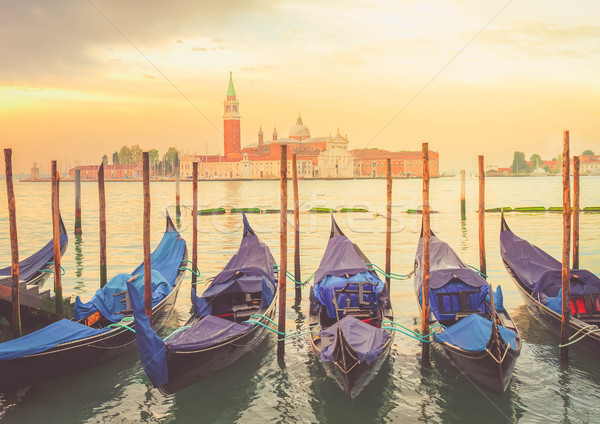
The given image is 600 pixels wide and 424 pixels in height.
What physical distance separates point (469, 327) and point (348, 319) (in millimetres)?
1067

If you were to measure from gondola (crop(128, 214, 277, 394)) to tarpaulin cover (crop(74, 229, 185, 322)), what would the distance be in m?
0.71

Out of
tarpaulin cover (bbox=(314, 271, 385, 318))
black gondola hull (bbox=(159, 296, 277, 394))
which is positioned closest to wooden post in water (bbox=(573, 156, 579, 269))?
tarpaulin cover (bbox=(314, 271, 385, 318))

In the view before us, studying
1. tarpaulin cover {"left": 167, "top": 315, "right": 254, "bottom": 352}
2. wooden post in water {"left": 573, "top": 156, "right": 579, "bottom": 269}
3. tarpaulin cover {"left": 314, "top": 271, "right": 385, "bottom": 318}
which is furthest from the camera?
wooden post in water {"left": 573, "top": 156, "right": 579, "bottom": 269}

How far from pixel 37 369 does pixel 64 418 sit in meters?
0.51

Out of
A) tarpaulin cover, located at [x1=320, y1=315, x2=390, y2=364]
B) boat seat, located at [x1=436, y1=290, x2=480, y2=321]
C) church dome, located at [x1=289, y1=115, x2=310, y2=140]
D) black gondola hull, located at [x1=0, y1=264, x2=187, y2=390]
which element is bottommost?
black gondola hull, located at [x1=0, y1=264, x2=187, y2=390]

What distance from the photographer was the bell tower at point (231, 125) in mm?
86556

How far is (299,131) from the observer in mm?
89000

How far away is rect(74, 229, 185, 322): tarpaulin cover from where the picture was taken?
538 cm

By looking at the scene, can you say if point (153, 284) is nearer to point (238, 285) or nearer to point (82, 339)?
point (238, 285)

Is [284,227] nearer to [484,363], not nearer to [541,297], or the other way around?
[484,363]

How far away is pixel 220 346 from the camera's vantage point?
460 cm

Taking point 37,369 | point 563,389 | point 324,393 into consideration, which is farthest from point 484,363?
point 37,369

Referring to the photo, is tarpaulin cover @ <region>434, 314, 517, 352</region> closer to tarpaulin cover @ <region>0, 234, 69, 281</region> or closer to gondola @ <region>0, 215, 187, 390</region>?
gondola @ <region>0, 215, 187, 390</region>

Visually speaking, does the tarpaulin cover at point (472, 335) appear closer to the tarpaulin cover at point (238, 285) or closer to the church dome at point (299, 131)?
the tarpaulin cover at point (238, 285)
